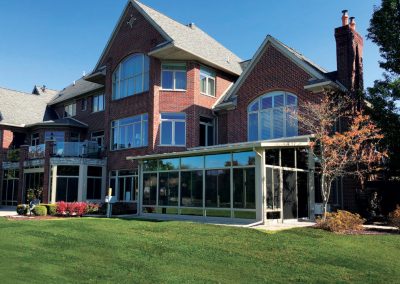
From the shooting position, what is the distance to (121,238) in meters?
12.2

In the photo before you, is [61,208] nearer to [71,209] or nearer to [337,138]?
[71,209]

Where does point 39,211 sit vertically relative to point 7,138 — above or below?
below

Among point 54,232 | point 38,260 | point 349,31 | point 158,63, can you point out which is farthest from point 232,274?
point 158,63

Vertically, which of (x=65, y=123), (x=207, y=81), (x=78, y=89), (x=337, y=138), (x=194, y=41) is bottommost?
(x=337, y=138)

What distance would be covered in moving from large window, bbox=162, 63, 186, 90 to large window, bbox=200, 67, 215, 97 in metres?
1.24

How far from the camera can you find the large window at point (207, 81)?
84.5 ft

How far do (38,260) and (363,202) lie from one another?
15.5m

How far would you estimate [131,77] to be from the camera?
1057 inches

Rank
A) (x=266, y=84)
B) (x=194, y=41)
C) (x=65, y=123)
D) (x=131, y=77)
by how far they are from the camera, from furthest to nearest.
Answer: (x=65, y=123) → (x=131, y=77) → (x=194, y=41) → (x=266, y=84)

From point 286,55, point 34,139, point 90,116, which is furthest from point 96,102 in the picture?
point 286,55

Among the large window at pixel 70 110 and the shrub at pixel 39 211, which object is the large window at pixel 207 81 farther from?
the large window at pixel 70 110

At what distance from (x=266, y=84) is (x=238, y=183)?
697cm

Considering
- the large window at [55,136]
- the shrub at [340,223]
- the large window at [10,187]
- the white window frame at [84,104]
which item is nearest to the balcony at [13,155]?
the large window at [10,187]

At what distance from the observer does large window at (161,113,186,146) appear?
24641 mm
